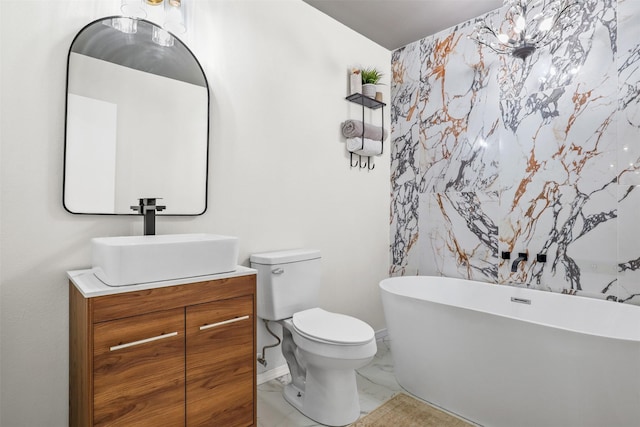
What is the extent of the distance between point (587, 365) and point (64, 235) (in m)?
2.46

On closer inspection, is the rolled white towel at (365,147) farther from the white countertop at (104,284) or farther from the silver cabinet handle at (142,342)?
the silver cabinet handle at (142,342)

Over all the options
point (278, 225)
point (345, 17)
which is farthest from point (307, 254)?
point (345, 17)

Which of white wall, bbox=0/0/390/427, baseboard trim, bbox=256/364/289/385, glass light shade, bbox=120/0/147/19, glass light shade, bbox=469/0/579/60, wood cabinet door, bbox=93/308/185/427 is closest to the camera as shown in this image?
wood cabinet door, bbox=93/308/185/427

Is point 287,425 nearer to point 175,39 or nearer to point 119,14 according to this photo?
point 175,39

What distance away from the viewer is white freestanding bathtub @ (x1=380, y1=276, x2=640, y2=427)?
1.54 meters

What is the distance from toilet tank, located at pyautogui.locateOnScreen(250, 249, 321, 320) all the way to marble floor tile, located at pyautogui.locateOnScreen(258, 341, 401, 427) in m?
0.50

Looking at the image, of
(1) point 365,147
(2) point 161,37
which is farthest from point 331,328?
(2) point 161,37

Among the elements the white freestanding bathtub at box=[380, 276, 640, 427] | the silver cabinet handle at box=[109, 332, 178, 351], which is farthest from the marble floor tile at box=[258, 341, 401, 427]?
the silver cabinet handle at box=[109, 332, 178, 351]

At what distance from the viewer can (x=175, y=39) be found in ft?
6.32

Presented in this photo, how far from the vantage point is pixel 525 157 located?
2.57 metres

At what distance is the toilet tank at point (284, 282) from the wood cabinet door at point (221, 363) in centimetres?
45

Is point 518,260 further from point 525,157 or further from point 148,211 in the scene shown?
point 148,211

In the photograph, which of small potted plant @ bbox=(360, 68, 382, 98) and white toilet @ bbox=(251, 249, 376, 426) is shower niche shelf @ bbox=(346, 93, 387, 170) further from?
white toilet @ bbox=(251, 249, 376, 426)

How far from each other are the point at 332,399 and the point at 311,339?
1.20 ft
